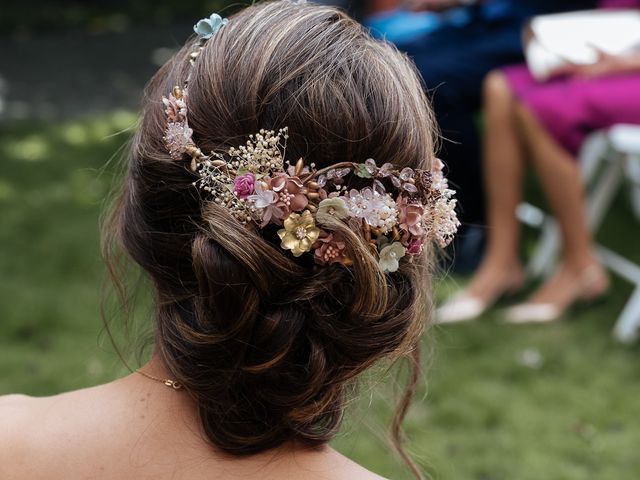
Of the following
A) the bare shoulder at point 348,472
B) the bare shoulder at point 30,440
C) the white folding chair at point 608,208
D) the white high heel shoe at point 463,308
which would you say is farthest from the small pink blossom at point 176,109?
the white folding chair at point 608,208

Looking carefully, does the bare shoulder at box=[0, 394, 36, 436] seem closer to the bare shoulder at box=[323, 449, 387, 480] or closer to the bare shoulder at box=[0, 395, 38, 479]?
the bare shoulder at box=[0, 395, 38, 479]

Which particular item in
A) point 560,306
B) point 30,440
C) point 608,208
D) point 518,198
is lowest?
point 608,208

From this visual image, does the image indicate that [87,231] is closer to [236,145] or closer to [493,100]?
[493,100]

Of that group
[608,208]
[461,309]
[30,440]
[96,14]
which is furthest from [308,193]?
[96,14]

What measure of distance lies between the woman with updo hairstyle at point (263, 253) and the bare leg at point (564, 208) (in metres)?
2.71

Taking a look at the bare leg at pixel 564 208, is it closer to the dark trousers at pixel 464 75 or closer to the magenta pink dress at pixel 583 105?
the magenta pink dress at pixel 583 105

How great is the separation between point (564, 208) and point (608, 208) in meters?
1.31

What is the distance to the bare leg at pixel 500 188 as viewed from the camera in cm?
421

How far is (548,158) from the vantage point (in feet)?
13.4

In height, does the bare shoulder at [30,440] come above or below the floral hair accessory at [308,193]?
below

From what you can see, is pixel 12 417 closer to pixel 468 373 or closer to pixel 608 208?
pixel 468 373

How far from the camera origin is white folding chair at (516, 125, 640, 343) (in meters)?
3.91

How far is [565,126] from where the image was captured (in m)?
3.99

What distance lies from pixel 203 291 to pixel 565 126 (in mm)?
2965
